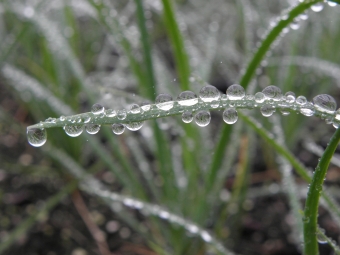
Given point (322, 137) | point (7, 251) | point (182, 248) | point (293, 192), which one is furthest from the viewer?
point (322, 137)

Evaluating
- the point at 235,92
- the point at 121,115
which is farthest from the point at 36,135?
the point at 235,92

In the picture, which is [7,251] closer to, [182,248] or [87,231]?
[87,231]

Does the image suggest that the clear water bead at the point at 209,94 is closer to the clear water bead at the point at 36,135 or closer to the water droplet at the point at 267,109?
the water droplet at the point at 267,109

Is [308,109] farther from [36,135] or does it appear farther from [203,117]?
[36,135]

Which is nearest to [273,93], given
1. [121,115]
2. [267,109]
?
[267,109]

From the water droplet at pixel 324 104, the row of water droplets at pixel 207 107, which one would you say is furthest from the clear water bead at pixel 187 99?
the water droplet at pixel 324 104

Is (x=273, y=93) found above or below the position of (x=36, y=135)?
above

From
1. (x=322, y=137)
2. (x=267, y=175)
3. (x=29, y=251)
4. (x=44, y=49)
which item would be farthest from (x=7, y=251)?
(x=322, y=137)
